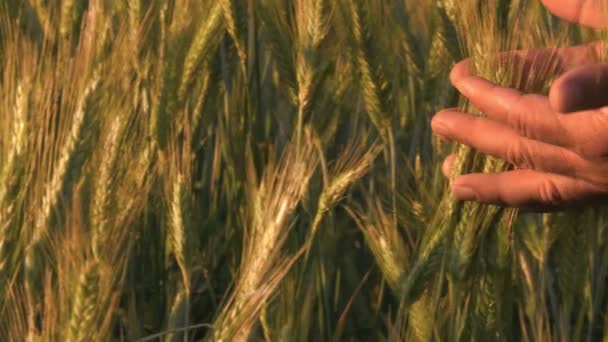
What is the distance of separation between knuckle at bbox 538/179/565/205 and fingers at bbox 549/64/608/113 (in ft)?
0.91

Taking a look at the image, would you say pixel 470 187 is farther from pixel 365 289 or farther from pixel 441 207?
pixel 365 289

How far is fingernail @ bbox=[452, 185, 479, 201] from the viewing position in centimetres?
135

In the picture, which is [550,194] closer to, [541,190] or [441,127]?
[541,190]

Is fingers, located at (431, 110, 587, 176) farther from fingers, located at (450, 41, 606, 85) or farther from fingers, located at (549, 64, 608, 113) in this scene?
fingers, located at (549, 64, 608, 113)

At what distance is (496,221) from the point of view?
57.5 inches

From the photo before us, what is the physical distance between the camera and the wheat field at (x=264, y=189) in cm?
128

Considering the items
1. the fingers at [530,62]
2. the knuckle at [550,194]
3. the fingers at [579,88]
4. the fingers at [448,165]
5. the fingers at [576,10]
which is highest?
the fingers at [576,10]

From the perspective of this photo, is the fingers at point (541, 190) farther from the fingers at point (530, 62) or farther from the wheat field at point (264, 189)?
the fingers at point (530, 62)

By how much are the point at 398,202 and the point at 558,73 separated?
1.03 ft

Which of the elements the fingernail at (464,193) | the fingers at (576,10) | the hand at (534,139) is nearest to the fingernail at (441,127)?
the hand at (534,139)

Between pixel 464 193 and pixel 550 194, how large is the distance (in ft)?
0.87

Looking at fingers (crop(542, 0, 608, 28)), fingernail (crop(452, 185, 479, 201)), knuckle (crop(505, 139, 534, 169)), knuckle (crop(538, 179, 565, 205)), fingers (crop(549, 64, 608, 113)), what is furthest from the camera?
fingers (crop(542, 0, 608, 28))

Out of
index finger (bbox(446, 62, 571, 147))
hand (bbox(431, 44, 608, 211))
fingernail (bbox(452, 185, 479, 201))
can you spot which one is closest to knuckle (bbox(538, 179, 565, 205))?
hand (bbox(431, 44, 608, 211))

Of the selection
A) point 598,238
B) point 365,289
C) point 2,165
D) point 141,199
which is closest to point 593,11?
point 598,238
